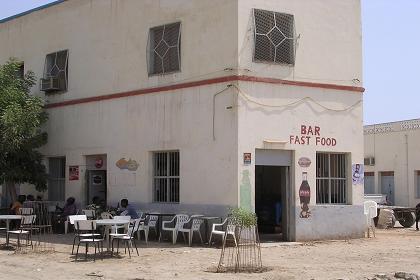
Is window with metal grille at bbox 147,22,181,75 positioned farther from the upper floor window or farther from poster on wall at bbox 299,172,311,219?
poster on wall at bbox 299,172,311,219

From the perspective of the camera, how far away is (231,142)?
55.2ft

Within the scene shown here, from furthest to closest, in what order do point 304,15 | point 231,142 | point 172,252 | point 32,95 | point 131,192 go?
point 32,95, point 131,192, point 304,15, point 231,142, point 172,252

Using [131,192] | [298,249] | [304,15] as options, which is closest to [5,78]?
[131,192]

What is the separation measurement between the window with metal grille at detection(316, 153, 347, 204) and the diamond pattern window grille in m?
9.45

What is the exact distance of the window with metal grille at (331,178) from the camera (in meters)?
18.5

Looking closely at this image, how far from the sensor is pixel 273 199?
68.3 ft

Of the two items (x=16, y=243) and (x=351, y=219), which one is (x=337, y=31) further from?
Answer: (x=16, y=243)

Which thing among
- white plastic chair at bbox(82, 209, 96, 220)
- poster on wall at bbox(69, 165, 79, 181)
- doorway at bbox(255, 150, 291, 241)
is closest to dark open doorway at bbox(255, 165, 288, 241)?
doorway at bbox(255, 150, 291, 241)

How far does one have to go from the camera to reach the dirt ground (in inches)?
462

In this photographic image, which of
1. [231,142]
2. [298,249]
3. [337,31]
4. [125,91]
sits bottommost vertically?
[298,249]

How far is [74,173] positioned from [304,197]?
8.24m

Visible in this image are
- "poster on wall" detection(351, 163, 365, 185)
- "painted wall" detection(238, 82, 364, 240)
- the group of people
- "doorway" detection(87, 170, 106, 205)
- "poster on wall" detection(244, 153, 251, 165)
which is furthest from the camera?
"doorway" detection(87, 170, 106, 205)

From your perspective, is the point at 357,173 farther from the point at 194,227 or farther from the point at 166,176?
the point at 166,176

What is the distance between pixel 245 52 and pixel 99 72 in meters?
5.93
